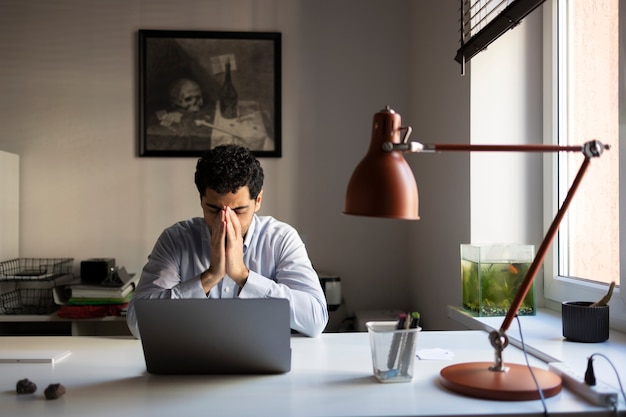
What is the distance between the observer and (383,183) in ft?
3.74

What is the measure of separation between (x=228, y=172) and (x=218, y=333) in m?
0.72

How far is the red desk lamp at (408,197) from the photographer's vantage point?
3.72 feet

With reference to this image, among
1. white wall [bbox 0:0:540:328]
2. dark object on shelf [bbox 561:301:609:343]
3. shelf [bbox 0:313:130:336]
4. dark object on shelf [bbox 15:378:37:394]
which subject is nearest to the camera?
dark object on shelf [bbox 15:378:37:394]

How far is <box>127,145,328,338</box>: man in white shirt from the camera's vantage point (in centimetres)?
178

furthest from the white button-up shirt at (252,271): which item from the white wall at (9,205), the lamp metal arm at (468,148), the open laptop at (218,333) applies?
the white wall at (9,205)

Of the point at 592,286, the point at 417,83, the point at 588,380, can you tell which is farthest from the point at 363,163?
the point at 417,83

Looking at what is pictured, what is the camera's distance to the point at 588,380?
3.73 ft

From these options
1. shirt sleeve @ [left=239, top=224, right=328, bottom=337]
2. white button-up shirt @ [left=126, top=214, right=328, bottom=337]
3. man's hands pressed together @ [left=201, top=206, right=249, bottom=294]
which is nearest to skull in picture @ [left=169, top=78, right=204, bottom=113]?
white button-up shirt @ [left=126, top=214, right=328, bottom=337]

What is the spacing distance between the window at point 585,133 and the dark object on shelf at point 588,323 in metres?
0.20

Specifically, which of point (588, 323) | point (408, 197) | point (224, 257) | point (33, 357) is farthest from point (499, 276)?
point (33, 357)

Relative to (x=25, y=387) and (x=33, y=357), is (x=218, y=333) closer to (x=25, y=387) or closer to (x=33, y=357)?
(x=25, y=387)

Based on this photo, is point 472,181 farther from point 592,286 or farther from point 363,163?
point 363,163

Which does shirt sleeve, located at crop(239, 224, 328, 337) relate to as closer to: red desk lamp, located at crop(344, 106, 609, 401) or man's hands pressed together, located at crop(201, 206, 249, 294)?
man's hands pressed together, located at crop(201, 206, 249, 294)

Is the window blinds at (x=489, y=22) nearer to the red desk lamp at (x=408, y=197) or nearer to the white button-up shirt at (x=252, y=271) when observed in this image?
the red desk lamp at (x=408, y=197)
